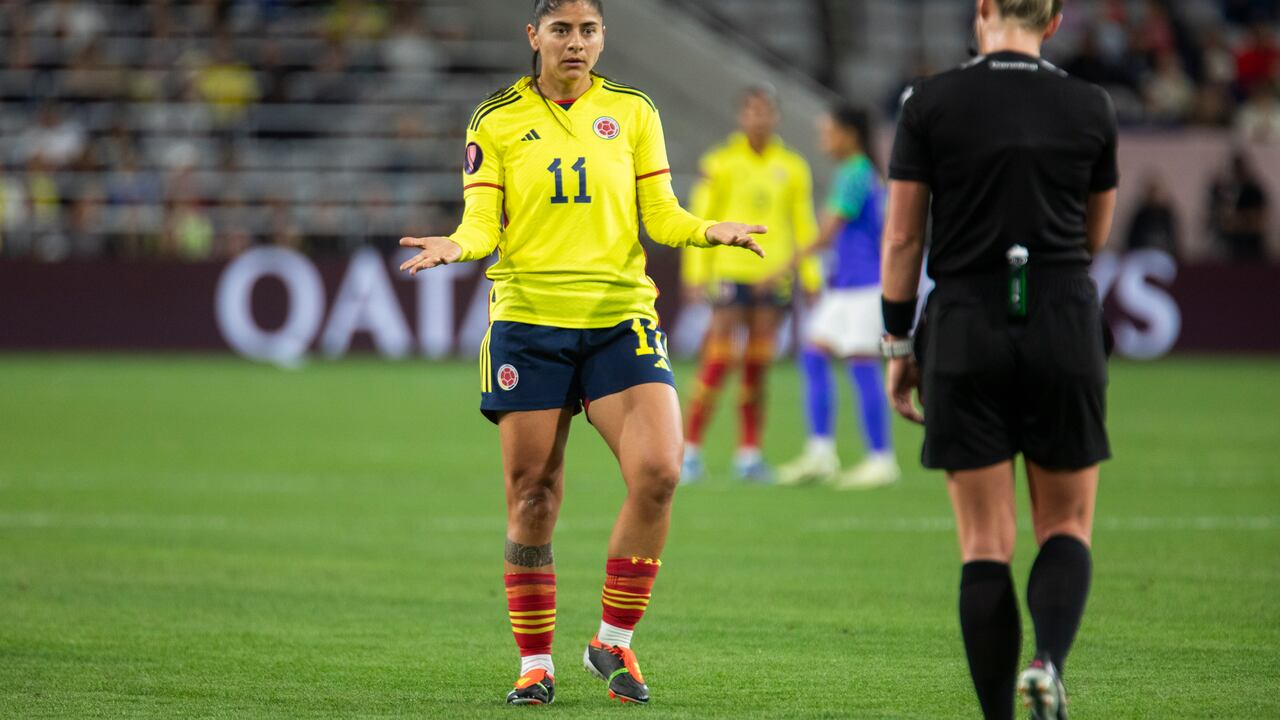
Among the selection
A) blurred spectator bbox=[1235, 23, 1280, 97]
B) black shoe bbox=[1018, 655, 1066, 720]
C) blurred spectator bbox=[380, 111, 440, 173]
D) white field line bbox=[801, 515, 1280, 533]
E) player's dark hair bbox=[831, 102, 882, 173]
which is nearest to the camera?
black shoe bbox=[1018, 655, 1066, 720]

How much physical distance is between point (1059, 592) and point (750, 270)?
8204mm

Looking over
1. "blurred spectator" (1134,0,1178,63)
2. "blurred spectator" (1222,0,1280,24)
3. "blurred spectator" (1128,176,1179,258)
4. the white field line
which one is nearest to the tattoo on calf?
the white field line

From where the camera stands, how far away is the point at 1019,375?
4742 mm

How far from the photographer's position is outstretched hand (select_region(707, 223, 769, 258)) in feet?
18.6

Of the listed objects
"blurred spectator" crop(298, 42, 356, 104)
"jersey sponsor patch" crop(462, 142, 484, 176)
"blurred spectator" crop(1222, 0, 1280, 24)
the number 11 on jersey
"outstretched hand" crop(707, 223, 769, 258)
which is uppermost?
"blurred spectator" crop(1222, 0, 1280, 24)

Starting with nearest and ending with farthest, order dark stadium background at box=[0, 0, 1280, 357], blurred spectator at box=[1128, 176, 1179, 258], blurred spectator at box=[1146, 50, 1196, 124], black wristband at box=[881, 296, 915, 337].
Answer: black wristband at box=[881, 296, 915, 337]
dark stadium background at box=[0, 0, 1280, 357]
blurred spectator at box=[1128, 176, 1179, 258]
blurred spectator at box=[1146, 50, 1196, 124]

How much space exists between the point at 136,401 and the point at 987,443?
48.9 feet

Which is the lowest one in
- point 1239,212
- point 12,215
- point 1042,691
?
point 1042,691

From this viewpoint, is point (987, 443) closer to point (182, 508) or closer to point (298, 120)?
point (182, 508)

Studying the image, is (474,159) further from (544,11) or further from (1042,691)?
(1042,691)

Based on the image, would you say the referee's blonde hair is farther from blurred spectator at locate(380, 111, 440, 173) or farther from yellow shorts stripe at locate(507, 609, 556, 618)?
blurred spectator at locate(380, 111, 440, 173)

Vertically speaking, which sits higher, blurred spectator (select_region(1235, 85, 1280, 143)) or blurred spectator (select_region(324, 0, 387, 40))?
blurred spectator (select_region(324, 0, 387, 40))

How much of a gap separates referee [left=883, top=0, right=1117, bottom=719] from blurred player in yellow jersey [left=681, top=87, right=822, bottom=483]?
789cm

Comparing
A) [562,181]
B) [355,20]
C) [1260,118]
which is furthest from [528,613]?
[355,20]
